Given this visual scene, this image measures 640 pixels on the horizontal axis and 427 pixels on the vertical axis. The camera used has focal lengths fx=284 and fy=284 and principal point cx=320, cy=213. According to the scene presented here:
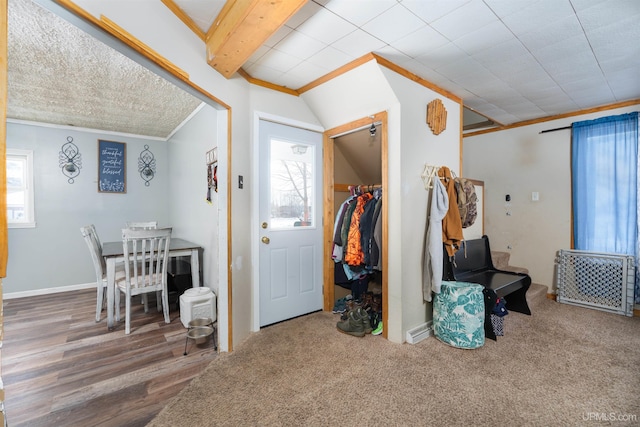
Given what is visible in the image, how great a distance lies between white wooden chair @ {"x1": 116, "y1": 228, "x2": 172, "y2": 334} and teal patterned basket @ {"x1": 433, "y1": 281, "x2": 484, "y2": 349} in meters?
2.78

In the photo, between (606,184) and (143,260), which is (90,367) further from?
(606,184)

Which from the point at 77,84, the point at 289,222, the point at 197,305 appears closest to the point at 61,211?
the point at 77,84

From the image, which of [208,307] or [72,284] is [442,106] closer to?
[208,307]

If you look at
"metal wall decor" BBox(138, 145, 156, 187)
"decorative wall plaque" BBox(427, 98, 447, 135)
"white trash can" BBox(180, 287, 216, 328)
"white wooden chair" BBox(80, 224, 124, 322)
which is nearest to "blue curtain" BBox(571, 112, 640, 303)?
"decorative wall plaque" BBox(427, 98, 447, 135)

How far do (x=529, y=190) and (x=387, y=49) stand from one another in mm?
3017

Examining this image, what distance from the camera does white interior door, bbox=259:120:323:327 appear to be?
277 cm

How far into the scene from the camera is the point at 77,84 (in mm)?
2973

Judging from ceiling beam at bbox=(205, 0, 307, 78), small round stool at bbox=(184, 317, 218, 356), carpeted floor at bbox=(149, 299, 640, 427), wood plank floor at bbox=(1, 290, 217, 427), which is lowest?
wood plank floor at bbox=(1, 290, 217, 427)

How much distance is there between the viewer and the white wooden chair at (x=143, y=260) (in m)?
2.79

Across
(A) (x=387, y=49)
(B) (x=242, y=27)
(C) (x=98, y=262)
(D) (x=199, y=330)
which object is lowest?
(D) (x=199, y=330)

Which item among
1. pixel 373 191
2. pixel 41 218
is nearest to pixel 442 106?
pixel 373 191

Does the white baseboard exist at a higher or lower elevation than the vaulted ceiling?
lower

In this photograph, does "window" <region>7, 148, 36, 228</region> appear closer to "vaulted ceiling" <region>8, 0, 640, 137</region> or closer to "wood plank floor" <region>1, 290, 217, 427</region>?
"vaulted ceiling" <region>8, 0, 640, 137</region>

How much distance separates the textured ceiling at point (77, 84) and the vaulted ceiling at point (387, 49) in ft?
0.05
